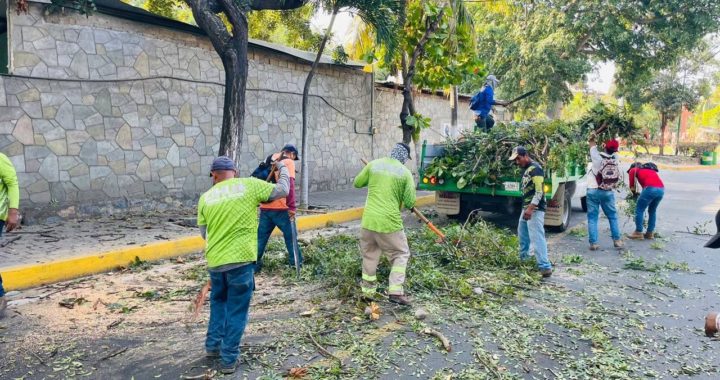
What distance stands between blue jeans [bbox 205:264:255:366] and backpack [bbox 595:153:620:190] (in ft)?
19.7

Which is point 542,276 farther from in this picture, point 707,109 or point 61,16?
point 707,109

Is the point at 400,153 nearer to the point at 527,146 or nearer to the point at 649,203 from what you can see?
the point at 527,146

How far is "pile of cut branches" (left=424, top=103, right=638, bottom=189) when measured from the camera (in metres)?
8.45

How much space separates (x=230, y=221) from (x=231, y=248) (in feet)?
0.64

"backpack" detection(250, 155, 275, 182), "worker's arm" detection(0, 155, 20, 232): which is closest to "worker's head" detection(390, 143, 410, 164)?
"backpack" detection(250, 155, 275, 182)

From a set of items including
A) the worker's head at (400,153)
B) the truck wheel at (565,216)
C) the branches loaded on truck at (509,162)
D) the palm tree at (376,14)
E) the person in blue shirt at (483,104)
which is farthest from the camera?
the person in blue shirt at (483,104)

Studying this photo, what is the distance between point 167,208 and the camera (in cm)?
995

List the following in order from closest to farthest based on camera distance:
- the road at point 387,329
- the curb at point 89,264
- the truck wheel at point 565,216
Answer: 1. the road at point 387,329
2. the curb at point 89,264
3. the truck wheel at point 565,216

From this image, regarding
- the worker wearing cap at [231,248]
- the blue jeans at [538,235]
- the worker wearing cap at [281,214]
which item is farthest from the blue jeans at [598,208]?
the worker wearing cap at [231,248]

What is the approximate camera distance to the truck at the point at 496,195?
8.47 metres

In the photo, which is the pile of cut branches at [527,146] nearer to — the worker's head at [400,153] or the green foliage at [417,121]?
the green foliage at [417,121]

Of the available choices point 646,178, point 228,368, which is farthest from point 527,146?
point 228,368

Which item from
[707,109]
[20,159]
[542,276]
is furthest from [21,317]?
[707,109]

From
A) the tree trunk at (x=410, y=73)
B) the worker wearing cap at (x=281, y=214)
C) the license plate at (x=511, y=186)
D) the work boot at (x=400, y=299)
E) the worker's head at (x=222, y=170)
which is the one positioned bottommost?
the work boot at (x=400, y=299)
